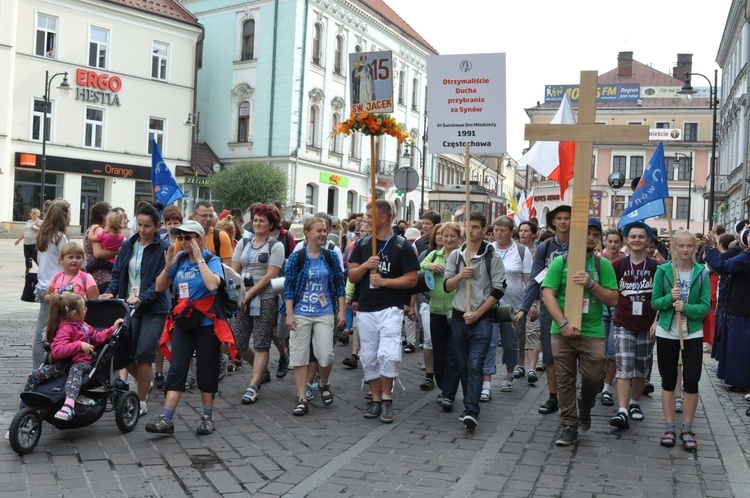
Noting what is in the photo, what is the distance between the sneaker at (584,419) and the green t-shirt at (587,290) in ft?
2.38

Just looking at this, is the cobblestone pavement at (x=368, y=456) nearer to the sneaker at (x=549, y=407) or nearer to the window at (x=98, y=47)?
the sneaker at (x=549, y=407)

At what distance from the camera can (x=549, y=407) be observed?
784 centimetres

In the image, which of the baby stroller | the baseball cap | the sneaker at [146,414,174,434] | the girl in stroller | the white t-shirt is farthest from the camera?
the white t-shirt

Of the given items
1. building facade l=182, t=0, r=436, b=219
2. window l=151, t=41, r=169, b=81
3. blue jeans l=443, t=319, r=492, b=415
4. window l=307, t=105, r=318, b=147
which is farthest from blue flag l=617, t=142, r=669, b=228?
window l=307, t=105, r=318, b=147

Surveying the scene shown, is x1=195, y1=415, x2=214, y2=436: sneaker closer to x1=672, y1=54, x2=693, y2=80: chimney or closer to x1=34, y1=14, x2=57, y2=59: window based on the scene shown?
x1=34, y1=14, x2=57, y2=59: window

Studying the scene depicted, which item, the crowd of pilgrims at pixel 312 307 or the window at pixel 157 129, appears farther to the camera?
the window at pixel 157 129

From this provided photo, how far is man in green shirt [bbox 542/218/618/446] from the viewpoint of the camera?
6.52 metres

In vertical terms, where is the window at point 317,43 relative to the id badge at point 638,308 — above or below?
above

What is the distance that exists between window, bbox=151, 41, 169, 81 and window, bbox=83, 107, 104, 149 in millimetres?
3826

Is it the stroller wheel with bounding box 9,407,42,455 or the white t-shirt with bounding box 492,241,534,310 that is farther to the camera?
the white t-shirt with bounding box 492,241,534,310

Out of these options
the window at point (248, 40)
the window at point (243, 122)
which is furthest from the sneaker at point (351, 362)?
the window at point (248, 40)

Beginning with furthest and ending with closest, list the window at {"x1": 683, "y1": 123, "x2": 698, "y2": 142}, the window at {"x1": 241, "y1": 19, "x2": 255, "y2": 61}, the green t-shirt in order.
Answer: the window at {"x1": 683, "y1": 123, "x2": 698, "y2": 142} → the window at {"x1": 241, "y1": 19, "x2": 255, "y2": 61} → the green t-shirt

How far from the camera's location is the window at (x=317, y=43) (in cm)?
4441

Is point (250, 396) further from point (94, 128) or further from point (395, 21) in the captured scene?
point (395, 21)
